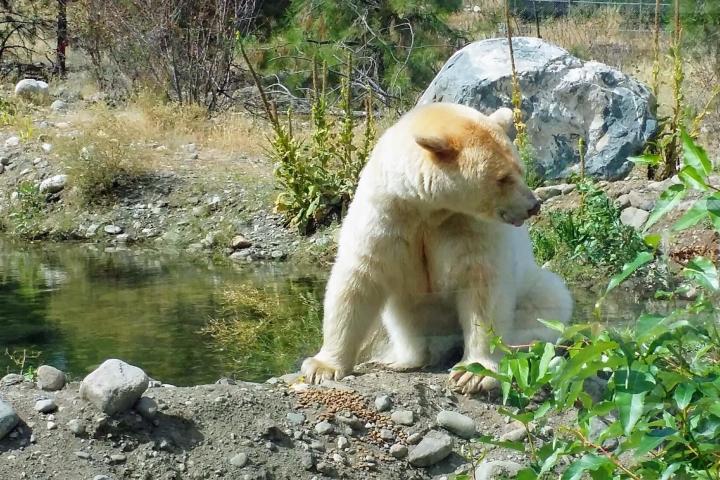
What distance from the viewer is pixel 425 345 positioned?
16.3 ft

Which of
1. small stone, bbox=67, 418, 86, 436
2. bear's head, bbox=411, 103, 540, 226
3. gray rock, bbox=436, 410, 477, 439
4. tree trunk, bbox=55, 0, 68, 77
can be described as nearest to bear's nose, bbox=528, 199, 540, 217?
bear's head, bbox=411, 103, 540, 226

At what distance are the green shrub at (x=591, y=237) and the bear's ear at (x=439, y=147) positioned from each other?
3.40 metres

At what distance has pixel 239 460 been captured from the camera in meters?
3.88

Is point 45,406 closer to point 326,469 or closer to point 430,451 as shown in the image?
point 326,469

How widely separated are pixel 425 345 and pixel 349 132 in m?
4.71

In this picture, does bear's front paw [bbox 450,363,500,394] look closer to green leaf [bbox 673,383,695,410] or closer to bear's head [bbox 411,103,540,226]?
bear's head [bbox 411,103,540,226]

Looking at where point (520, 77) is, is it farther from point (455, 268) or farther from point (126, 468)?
point (126, 468)

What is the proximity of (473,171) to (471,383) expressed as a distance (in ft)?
2.90

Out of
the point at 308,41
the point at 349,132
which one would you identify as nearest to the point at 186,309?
the point at 349,132

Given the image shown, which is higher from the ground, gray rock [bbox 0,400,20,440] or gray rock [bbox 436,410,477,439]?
gray rock [bbox 0,400,20,440]

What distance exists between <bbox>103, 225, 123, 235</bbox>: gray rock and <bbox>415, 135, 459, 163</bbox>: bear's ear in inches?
265

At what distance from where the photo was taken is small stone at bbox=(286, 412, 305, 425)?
420cm

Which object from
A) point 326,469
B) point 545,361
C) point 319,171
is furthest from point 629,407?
point 319,171

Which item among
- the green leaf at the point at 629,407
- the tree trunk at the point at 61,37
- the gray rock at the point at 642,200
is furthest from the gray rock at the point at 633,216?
the tree trunk at the point at 61,37
